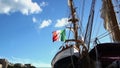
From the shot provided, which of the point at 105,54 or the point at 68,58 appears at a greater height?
the point at 68,58

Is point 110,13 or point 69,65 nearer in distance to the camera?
point 69,65

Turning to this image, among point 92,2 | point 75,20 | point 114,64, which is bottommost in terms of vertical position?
point 114,64

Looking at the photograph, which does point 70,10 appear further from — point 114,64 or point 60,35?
point 114,64

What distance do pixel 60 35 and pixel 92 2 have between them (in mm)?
8405

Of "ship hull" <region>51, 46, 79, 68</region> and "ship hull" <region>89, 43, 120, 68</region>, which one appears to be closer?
"ship hull" <region>89, 43, 120, 68</region>

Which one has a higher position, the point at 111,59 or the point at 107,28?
the point at 107,28

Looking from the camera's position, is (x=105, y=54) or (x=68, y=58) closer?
(x=105, y=54)

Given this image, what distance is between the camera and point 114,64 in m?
9.88

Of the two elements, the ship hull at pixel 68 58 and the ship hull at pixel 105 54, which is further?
the ship hull at pixel 68 58

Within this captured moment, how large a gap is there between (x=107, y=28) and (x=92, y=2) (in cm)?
629

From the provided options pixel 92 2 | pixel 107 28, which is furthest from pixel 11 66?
pixel 92 2

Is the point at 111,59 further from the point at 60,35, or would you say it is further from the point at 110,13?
the point at 60,35

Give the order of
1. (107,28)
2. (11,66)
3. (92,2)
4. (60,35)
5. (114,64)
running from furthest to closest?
(11,66), (60,35), (107,28), (92,2), (114,64)

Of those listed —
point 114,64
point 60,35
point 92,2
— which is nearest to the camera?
point 114,64
